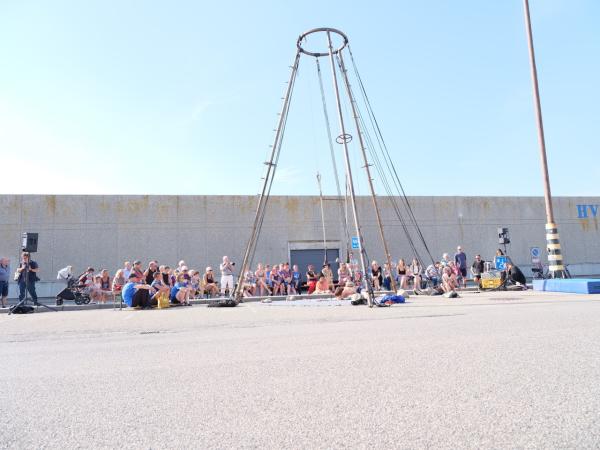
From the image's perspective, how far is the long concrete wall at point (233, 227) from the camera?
65.2 ft

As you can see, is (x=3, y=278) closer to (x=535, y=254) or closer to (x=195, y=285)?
(x=195, y=285)

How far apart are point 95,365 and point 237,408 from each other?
2189 mm

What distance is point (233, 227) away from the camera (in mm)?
21703

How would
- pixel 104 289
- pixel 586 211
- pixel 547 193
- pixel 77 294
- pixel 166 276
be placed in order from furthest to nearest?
pixel 586 211 → pixel 104 289 → pixel 166 276 → pixel 77 294 → pixel 547 193

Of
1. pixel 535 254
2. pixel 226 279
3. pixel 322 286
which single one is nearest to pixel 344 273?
pixel 322 286

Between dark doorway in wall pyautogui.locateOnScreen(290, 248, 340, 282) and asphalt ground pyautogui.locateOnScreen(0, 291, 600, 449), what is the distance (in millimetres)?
16666

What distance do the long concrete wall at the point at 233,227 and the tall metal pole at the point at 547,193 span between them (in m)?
9.39

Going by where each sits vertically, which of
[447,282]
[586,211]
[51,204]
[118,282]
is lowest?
[447,282]

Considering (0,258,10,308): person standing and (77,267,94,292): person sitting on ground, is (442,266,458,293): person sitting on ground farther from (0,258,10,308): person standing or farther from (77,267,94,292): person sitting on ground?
(0,258,10,308): person standing

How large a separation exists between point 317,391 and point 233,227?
752 inches

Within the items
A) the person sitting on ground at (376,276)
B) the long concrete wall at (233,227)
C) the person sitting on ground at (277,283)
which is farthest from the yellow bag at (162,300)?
the long concrete wall at (233,227)

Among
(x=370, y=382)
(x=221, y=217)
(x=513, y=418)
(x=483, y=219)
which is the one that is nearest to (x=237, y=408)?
(x=370, y=382)

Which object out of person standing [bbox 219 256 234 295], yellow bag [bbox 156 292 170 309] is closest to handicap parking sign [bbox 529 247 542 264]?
person standing [bbox 219 256 234 295]

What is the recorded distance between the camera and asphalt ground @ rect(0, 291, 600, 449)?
2182 mm
